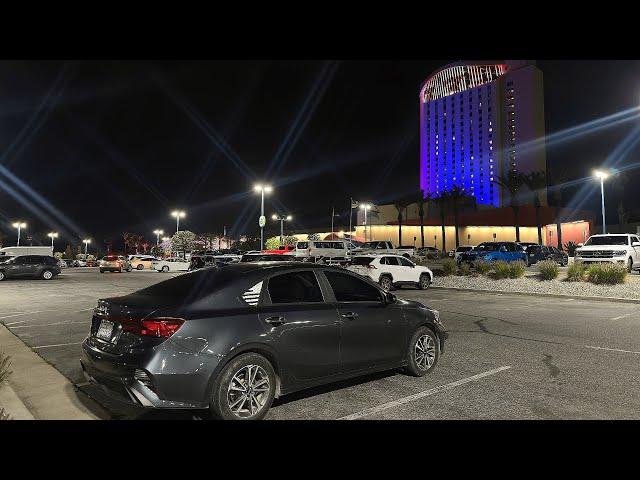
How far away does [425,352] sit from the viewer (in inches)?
248

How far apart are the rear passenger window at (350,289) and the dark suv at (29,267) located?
28729 mm

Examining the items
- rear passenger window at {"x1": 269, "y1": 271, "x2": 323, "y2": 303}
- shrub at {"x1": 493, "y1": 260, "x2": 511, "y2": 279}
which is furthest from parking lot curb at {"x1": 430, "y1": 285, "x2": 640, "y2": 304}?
rear passenger window at {"x1": 269, "y1": 271, "x2": 323, "y2": 303}

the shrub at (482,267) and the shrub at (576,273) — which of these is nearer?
the shrub at (576,273)

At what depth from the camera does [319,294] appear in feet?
17.4

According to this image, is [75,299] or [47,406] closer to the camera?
[47,406]

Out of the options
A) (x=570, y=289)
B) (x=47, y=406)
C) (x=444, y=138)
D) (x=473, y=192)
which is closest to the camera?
(x=47, y=406)

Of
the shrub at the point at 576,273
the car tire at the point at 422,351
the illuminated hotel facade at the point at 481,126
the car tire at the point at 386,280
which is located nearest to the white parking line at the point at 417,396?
the car tire at the point at 422,351

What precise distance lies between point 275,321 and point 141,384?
137cm

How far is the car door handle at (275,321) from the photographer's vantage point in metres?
4.64

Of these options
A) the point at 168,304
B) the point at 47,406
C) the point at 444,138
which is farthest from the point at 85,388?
the point at 444,138

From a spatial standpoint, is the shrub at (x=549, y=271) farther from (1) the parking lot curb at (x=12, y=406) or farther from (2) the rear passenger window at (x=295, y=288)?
(1) the parking lot curb at (x=12, y=406)

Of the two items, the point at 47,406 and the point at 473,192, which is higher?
the point at 473,192
